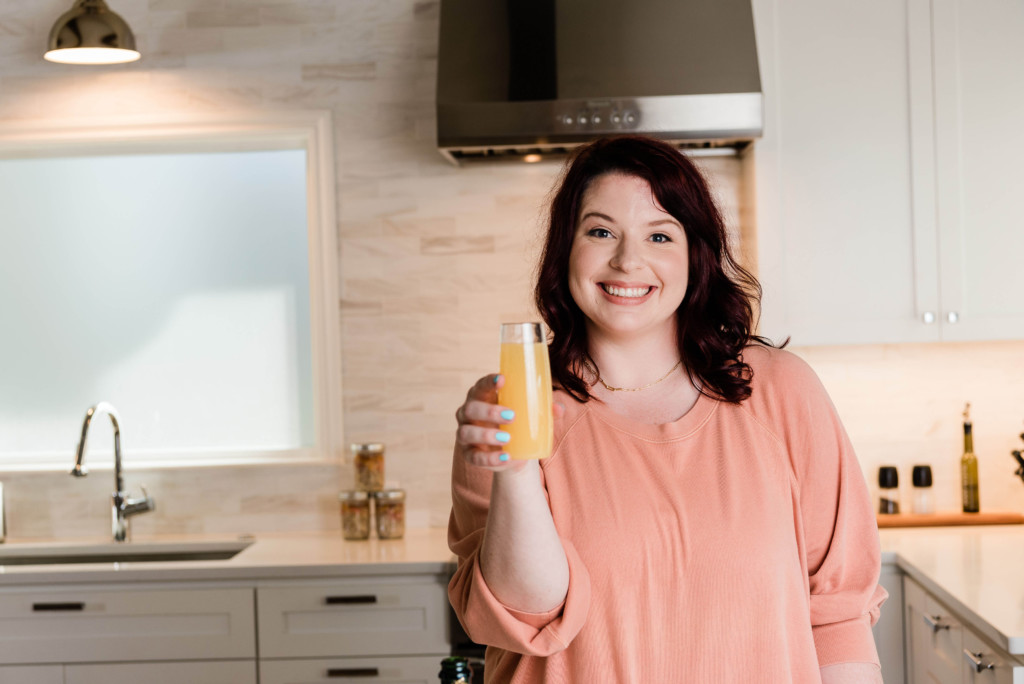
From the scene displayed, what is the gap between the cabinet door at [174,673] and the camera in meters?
2.58

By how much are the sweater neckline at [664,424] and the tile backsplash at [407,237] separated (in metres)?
1.76

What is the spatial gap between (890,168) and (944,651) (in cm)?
128

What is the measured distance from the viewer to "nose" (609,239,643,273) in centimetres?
126

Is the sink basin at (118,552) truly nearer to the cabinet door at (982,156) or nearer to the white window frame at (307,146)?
the white window frame at (307,146)

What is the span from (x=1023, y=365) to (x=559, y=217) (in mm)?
2275

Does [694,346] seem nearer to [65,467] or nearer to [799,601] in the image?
[799,601]

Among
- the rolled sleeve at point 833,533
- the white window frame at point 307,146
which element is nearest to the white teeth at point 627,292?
the rolled sleeve at point 833,533

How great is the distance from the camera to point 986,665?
194 cm

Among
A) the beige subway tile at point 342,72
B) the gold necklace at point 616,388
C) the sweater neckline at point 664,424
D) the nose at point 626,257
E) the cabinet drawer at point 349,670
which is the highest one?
the beige subway tile at point 342,72

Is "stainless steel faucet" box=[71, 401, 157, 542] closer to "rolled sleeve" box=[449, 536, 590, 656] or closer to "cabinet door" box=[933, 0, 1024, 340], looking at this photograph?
"rolled sleeve" box=[449, 536, 590, 656]

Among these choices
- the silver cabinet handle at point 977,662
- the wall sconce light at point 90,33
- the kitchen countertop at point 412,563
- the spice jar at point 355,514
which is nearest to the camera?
the silver cabinet handle at point 977,662

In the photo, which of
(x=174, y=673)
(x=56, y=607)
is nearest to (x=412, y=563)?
(x=174, y=673)

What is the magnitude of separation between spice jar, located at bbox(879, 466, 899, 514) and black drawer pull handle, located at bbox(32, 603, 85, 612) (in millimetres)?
2263

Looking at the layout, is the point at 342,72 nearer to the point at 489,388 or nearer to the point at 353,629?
the point at 353,629
